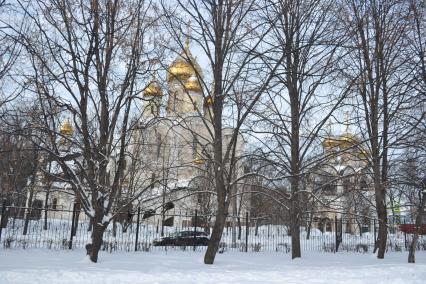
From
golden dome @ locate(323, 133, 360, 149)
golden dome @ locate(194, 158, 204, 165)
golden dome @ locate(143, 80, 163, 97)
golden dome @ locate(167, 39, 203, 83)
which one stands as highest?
golden dome @ locate(167, 39, 203, 83)

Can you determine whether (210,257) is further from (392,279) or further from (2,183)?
(2,183)

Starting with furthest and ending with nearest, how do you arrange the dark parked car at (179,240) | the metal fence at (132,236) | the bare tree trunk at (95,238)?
the dark parked car at (179,240) < the metal fence at (132,236) < the bare tree trunk at (95,238)

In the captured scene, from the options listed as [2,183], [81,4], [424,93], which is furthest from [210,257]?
[2,183]

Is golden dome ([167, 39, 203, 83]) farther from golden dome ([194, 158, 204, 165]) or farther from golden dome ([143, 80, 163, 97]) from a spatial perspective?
golden dome ([194, 158, 204, 165])

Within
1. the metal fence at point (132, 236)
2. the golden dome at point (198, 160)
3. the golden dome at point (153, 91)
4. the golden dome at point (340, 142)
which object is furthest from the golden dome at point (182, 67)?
the golden dome at point (340, 142)

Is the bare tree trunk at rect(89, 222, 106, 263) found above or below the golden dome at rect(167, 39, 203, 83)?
below

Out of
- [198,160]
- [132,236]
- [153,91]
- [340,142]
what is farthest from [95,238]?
[132,236]

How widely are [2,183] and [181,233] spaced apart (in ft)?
40.7

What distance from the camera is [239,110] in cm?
1107

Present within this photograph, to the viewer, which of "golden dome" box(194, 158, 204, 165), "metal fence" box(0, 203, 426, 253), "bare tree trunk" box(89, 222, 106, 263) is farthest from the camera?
"metal fence" box(0, 203, 426, 253)

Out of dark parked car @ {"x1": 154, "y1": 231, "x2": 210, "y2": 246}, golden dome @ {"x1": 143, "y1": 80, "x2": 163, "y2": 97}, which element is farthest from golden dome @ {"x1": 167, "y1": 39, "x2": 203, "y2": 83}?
dark parked car @ {"x1": 154, "y1": 231, "x2": 210, "y2": 246}

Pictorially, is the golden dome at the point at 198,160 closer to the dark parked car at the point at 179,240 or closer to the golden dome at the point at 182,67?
the golden dome at the point at 182,67

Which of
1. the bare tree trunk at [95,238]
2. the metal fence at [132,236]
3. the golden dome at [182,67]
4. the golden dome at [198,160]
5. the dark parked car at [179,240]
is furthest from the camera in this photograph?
the dark parked car at [179,240]

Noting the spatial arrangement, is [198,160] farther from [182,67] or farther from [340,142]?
[340,142]
